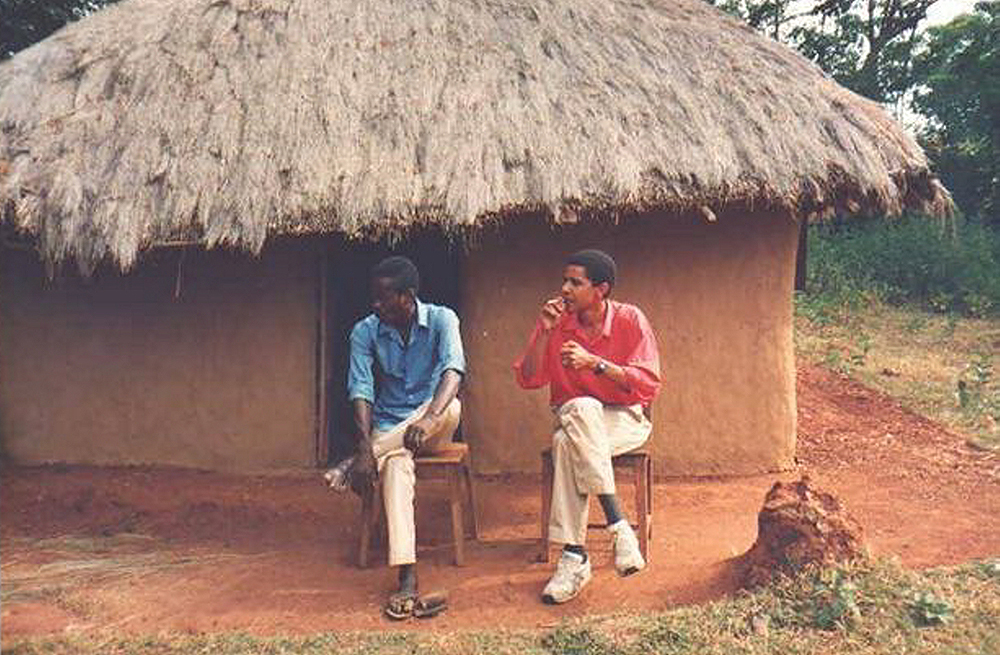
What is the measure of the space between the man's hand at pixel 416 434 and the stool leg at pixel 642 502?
3.31ft

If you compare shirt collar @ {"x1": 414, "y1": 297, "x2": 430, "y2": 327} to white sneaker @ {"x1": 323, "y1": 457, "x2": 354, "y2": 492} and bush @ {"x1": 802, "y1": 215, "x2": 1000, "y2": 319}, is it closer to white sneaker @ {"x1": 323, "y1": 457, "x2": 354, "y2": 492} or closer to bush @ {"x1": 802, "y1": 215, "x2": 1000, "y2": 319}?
white sneaker @ {"x1": 323, "y1": 457, "x2": 354, "y2": 492}

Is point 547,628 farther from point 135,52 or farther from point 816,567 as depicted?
point 135,52

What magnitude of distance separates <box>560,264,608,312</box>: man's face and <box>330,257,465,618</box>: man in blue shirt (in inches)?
24.1

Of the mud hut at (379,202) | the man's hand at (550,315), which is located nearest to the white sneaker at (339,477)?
the man's hand at (550,315)

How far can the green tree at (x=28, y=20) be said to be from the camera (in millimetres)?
9180

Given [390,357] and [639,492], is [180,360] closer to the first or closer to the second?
[390,357]

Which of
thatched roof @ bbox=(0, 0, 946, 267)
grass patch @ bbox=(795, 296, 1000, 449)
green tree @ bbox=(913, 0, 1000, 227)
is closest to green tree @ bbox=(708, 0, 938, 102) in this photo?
green tree @ bbox=(913, 0, 1000, 227)

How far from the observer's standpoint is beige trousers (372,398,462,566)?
12.0 feet

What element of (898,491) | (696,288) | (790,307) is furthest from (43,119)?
(898,491)

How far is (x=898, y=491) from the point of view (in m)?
5.25

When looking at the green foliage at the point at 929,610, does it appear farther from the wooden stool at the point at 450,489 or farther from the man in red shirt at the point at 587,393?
the wooden stool at the point at 450,489

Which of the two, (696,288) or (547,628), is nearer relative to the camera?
(547,628)

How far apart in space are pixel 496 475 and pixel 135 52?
3.87 metres

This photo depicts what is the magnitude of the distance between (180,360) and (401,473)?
266cm
